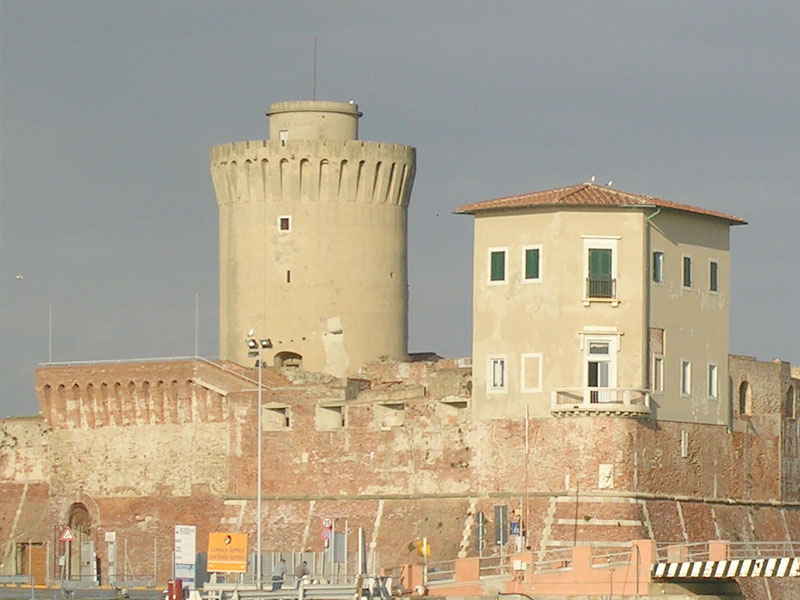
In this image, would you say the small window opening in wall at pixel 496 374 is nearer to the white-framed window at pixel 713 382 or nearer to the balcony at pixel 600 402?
the balcony at pixel 600 402

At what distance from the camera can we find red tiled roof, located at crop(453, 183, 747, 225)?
70125 mm

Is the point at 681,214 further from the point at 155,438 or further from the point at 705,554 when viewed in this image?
the point at 155,438

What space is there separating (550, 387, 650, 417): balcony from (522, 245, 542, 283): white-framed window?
3.50 metres

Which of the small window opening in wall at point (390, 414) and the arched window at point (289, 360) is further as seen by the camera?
the arched window at point (289, 360)

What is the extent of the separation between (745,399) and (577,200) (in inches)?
364

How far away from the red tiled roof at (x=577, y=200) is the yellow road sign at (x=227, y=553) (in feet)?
42.2

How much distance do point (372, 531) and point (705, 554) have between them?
11832mm

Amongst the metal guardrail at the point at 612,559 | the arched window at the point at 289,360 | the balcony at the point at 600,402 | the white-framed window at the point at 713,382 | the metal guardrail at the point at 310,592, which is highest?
the arched window at the point at 289,360

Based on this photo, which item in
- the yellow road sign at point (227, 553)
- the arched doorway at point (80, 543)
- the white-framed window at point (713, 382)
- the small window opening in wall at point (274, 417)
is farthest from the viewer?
the arched doorway at point (80, 543)

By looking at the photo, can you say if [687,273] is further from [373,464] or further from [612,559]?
[373,464]

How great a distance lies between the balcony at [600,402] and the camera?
6888 cm

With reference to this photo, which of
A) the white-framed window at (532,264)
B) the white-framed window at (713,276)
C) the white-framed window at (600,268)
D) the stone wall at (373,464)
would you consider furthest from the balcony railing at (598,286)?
the white-framed window at (713,276)

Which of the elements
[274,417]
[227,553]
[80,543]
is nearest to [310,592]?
[227,553]

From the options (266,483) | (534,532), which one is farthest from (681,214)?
(266,483)
